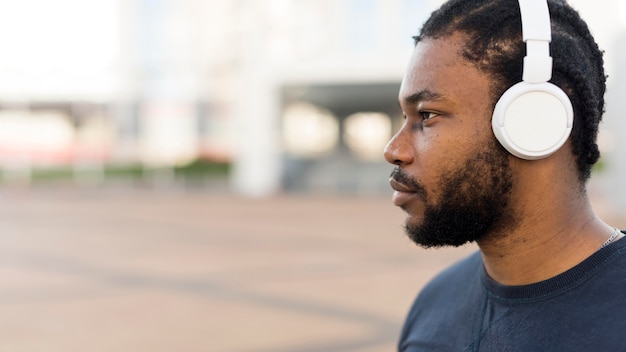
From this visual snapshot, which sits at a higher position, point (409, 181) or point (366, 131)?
point (409, 181)

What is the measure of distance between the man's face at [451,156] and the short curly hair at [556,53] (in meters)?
0.03

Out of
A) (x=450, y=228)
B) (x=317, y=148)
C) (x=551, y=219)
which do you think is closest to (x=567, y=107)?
(x=551, y=219)

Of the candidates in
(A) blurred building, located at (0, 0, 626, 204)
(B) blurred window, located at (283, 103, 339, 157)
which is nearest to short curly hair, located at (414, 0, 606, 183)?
(A) blurred building, located at (0, 0, 626, 204)

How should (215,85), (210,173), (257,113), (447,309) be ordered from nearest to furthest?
(447,309) → (257,113) → (210,173) → (215,85)

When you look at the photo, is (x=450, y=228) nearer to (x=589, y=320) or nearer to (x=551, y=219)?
(x=551, y=219)

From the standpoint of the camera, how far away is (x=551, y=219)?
1628 millimetres

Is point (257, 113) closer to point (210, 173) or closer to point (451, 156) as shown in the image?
point (210, 173)

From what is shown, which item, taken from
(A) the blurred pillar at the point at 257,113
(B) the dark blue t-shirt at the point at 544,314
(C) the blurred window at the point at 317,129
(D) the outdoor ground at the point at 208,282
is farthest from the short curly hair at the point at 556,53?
(C) the blurred window at the point at 317,129

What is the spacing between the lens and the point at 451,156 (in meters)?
1.63

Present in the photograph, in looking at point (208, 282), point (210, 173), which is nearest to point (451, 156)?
point (208, 282)

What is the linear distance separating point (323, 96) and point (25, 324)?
20128mm

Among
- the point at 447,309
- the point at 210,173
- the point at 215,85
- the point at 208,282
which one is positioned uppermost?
the point at 215,85

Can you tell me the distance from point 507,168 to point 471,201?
3.8 inches

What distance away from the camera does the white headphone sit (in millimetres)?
1556
